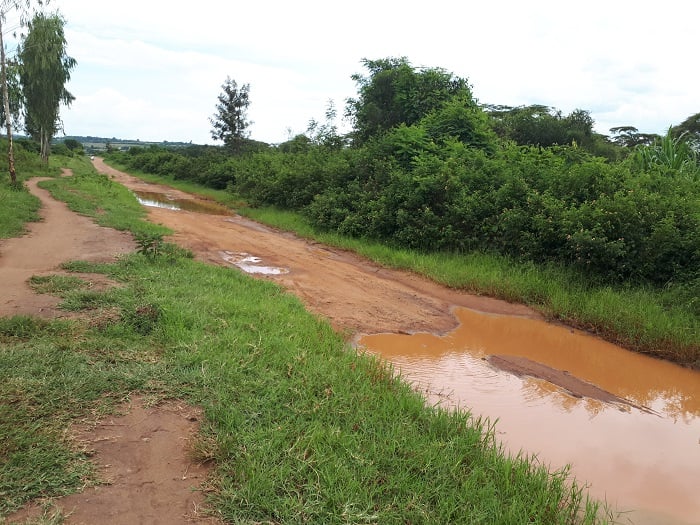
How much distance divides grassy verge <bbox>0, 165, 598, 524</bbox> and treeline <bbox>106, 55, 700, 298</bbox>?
5006 millimetres

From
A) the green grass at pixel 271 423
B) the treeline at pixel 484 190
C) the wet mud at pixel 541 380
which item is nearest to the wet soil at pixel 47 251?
the green grass at pixel 271 423

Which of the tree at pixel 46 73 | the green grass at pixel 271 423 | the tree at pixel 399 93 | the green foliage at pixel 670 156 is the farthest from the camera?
the tree at pixel 46 73

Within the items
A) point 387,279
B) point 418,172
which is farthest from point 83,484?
point 418,172

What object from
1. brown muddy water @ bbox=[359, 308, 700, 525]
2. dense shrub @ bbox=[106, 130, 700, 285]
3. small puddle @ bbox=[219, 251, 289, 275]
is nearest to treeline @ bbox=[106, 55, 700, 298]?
dense shrub @ bbox=[106, 130, 700, 285]

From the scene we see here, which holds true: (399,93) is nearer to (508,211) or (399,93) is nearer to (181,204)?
(508,211)

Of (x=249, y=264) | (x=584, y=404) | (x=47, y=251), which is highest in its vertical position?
(x=47, y=251)

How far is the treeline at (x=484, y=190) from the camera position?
7.44 metres

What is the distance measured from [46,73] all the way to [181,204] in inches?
468

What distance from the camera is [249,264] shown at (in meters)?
9.27

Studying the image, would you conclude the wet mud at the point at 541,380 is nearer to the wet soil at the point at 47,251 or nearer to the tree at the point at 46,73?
the wet soil at the point at 47,251

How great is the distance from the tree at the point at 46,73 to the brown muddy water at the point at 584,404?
72.4ft

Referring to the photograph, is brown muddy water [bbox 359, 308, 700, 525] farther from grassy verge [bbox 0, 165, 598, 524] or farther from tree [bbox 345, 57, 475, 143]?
tree [bbox 345, 57, 475, 143]

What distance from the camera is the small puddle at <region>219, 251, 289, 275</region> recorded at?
8742 millimetres

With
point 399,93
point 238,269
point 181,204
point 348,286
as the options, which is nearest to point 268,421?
point 348,286
